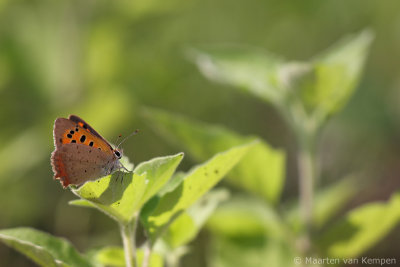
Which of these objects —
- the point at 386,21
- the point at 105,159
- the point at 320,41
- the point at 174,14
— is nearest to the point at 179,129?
the point at 105,159

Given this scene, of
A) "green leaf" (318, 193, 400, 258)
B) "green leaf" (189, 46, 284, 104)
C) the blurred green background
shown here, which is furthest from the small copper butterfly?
the blurred green background

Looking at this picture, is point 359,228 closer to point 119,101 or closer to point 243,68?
point 243,68

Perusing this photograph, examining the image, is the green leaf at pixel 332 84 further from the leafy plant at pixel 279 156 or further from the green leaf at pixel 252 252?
the green leaf at pixel 252 252

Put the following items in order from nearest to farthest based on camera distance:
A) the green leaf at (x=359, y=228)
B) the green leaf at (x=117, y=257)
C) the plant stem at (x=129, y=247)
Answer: the plant stem at (x=129, y=247) < the green leaf at (x=117, y=257) < the green leaf at (x=359, y=228)

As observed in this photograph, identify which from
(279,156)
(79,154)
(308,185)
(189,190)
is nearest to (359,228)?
(308,185)

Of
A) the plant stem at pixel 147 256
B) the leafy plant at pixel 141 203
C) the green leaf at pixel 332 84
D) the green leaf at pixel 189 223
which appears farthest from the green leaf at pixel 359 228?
the plant stem at pixel 147 256
